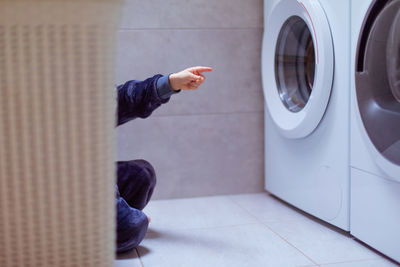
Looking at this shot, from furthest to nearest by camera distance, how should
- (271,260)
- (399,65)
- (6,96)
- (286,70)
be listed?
(286,70) → (271,260) → (399,65) → (6,96)

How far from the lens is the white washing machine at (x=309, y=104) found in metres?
1.29

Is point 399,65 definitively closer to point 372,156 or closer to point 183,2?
point 372,156

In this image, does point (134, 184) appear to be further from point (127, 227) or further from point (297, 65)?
point (297, 65)

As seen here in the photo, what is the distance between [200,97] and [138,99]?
0.66 metres

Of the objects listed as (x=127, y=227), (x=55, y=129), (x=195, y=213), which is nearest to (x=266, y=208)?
(x=195, y=213)

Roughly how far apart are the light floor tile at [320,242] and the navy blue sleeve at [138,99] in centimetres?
53

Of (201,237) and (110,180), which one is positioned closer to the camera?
(110,180)

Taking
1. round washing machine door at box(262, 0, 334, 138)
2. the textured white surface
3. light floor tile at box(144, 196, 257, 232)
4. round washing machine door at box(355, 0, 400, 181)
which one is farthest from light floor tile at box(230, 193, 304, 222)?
the textured white surface

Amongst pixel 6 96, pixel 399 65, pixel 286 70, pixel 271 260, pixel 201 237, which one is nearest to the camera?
pixel 6 96

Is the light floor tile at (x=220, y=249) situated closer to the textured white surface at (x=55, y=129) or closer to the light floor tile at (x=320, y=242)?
the light floor tile at (x=320, y=242)

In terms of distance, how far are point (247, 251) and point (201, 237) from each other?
177mm

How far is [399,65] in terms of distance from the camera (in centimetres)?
103

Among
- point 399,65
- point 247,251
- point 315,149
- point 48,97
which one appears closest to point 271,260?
point 247,251

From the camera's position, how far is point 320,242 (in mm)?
1283
